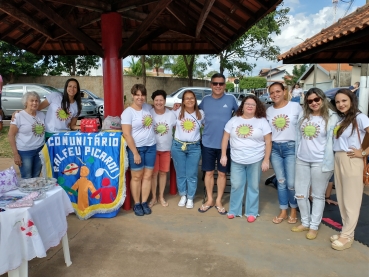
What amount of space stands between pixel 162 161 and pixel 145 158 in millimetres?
453

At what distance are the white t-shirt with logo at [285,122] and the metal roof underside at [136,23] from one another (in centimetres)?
129

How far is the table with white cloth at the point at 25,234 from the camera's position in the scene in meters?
2.13

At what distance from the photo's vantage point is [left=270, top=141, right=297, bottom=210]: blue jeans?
12.5ft

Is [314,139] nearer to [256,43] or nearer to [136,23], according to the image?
[136,23]

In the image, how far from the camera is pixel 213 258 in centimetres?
312

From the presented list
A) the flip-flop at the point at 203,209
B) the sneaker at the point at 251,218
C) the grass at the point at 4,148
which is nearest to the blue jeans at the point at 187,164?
the flip-flop at the point at 203,209

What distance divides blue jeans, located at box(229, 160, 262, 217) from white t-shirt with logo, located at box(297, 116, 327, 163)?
2.02ft

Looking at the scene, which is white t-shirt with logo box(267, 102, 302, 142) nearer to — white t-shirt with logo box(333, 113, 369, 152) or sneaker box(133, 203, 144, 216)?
white t-shirt with logo box(333, 113, 369, 152)

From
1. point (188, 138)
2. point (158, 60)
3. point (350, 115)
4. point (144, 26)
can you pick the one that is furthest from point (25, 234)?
point (158, 60)

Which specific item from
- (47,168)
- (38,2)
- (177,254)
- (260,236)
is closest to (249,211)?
(260,236)

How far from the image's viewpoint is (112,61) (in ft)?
16.7

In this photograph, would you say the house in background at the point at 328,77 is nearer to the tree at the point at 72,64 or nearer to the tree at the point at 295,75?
the tree at the point at 295,75

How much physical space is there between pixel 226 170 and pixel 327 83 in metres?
33.1

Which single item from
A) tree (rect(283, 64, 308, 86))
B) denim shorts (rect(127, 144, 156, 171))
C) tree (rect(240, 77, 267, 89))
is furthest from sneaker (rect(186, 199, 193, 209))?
tree (rect(240, 77, 267, 89))
